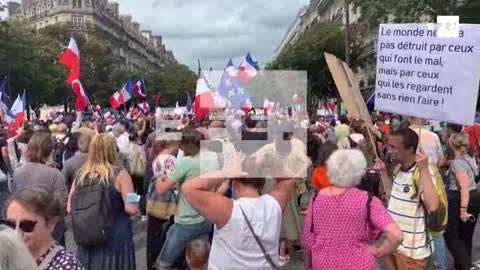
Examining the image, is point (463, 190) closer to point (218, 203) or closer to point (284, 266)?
point (284, 266)

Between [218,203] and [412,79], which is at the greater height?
[412,79]

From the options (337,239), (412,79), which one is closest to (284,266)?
(412,79)

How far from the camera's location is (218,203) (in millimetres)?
3467

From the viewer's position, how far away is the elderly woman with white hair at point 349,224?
12.5 ft

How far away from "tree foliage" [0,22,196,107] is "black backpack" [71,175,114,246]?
4248 centimetres

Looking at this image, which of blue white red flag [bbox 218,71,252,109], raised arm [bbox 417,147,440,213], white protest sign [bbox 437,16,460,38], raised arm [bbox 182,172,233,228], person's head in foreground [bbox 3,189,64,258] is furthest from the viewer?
blue white red flag [bbox 218,71,252,109]

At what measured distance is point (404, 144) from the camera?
4.54 m

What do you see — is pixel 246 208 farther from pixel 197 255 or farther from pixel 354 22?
pixel 354 22

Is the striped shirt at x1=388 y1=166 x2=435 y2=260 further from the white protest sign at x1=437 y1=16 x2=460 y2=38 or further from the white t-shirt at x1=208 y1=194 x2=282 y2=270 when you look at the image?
the white t-shirt at x1=208 y1=194 x2=282 y2=270

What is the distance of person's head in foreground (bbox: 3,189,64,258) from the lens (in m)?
2.92

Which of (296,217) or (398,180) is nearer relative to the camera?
(398,180)

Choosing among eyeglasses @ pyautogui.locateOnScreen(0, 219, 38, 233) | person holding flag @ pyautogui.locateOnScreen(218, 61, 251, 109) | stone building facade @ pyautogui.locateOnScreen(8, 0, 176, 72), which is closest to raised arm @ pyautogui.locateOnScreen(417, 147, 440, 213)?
eyeglasses @ pyautogui.locateOnScreen(0, 219, 38, 233)

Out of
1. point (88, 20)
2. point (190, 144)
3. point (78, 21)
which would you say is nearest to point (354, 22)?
point (190, 144)

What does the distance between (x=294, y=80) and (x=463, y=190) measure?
59.5 feet
